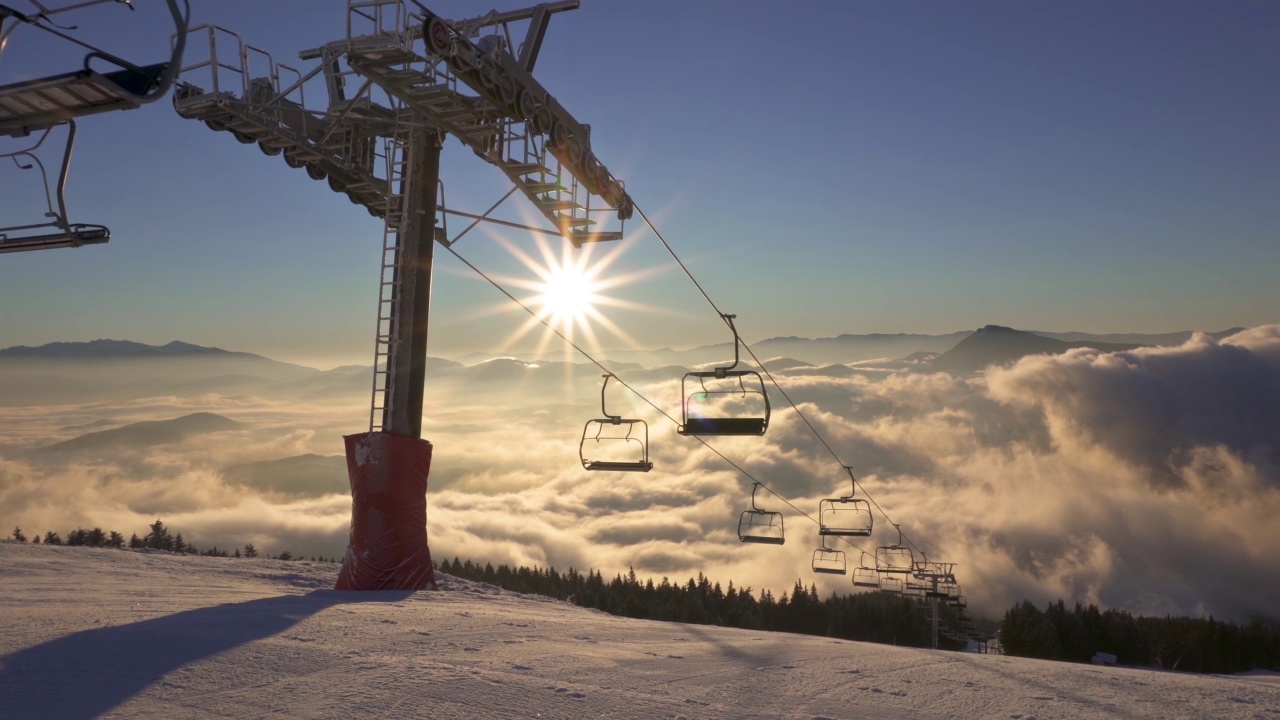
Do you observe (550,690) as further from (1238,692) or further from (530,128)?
(530,128)

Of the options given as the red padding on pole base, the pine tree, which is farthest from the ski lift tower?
the pine tree

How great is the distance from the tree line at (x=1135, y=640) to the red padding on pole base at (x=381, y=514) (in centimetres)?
13494

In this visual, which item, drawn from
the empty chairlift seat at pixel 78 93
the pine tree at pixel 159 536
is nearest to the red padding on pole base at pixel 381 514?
the empty chairlift seat at pixel 78 93

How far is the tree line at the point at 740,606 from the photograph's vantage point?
13675cm

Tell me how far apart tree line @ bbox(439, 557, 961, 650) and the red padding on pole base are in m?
113

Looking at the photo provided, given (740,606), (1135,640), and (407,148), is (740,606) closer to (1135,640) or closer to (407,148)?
(1135,640)

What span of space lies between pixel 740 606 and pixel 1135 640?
196 feet

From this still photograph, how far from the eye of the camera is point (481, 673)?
36.5 feet

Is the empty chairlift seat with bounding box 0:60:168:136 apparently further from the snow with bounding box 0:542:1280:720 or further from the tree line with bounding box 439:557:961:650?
the tree line with bounding box 439:557:961:650

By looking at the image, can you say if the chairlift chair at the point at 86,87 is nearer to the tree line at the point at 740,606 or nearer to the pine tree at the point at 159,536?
the pine tree at the point at 159,536

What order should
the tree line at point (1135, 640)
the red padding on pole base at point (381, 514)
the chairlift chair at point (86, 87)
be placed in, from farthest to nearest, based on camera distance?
the tree line at point (1135, 640) < the red padding on pole base at point (381, 514) < the chairlift chair at point (86, 87)

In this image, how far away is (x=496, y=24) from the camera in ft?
69.3

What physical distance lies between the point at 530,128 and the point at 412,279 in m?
5.19

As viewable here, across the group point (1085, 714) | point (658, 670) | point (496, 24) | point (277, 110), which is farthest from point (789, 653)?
point (277, 110)
